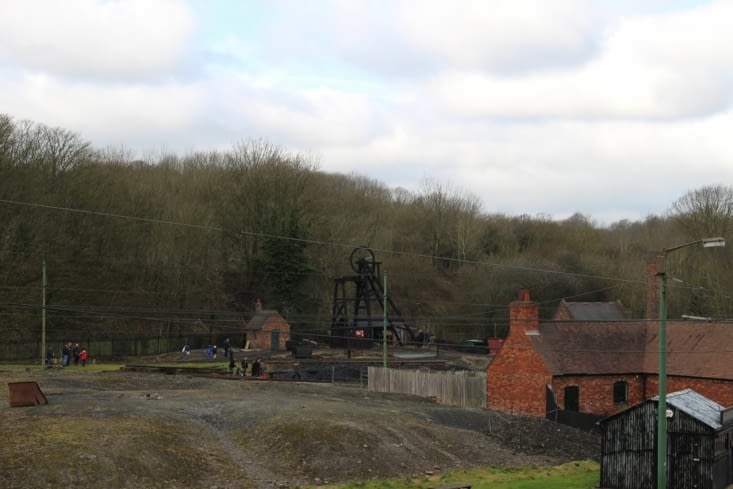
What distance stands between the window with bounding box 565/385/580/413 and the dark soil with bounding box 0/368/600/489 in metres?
2.75

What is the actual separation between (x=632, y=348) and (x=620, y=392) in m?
2.48

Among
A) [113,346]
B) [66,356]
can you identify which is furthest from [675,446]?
[113,346]

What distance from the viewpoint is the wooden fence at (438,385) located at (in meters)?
41.0

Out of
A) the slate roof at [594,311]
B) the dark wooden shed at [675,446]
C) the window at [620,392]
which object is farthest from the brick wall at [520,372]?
the slate roof at [594,311]

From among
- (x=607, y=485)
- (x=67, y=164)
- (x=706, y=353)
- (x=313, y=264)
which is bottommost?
(x=607, y=485)

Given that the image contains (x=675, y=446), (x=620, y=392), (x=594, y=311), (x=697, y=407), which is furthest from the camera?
(x=594, y=311)

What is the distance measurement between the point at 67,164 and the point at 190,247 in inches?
521

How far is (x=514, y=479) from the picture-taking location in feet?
94.3

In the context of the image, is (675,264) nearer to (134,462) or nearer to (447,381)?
(447,381)

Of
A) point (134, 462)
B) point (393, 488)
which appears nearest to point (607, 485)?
point (393, 488)

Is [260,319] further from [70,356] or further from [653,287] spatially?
[653,287]

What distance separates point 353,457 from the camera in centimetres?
2980

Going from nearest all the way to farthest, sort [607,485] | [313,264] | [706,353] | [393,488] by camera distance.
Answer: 1. [393,488]
2. [607,485]
3. [706,353]
4. [313,264]

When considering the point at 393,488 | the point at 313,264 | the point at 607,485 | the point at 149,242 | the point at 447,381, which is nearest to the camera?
the point at 393,488
